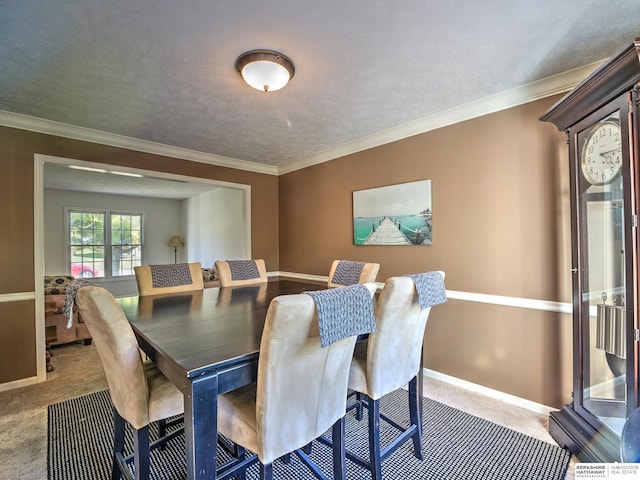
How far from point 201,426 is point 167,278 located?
1814mm

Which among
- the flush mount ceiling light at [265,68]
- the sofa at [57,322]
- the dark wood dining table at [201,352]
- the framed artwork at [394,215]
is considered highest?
the flush mount ceiling light at [265,68]

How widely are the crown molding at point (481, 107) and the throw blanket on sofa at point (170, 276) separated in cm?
224

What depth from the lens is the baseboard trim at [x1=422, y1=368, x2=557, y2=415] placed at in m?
2.21

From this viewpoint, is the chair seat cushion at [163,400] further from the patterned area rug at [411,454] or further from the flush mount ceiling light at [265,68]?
the flush mount ceiling light at [265,68]

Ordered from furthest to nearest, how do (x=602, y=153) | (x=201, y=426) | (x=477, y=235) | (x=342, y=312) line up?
(x=477, y=235) < (x=602, y=153) < (x=342, y=312) < (x=201, y=426)

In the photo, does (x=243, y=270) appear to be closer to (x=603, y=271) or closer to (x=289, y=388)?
(x=289, y=388)

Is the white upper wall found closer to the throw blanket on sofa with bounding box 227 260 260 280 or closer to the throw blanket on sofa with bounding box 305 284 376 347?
the throw blanket on sofa with bounding box 227 260 260 280

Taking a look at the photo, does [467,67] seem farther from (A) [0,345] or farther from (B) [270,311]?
(A) [0,345]

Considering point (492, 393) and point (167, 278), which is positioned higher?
point (167, 278)

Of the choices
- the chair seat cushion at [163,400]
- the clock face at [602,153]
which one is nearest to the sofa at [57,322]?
the chair seat cushion at [163,400]

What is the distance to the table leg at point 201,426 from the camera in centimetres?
98

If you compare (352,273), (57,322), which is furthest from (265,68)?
(57,322)

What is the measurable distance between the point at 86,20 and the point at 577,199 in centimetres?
288

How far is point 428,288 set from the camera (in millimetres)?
1534
